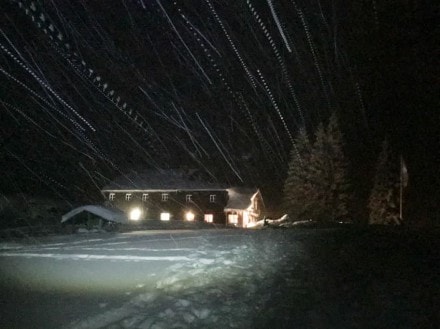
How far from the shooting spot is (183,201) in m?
60.8

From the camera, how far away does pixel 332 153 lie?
174 feet

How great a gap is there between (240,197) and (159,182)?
35.2ft

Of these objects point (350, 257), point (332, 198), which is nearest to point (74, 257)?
point (350, 257)

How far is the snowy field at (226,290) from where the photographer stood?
809cm

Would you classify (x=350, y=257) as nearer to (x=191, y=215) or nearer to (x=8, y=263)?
(x=8, y=263)

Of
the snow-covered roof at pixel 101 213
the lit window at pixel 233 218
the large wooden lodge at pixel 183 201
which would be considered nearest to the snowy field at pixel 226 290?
the snow-covered roof at pixel 101 213

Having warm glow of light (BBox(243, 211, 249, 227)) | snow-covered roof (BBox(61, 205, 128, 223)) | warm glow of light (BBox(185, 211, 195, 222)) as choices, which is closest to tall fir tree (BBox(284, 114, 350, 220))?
warm glow of light (BBox(243, 211, 249, 227))

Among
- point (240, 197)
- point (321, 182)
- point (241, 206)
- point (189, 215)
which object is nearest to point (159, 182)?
point (189, 215)

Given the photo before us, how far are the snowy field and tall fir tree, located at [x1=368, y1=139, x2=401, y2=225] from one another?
1543 inches

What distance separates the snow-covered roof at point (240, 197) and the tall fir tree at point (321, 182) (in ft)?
27.0

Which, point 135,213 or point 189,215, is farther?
point 135,213

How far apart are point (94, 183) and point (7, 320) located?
58.0 m

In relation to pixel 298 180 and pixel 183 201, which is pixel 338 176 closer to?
pixel 298 180

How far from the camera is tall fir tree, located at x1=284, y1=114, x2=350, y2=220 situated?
5178cm
